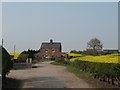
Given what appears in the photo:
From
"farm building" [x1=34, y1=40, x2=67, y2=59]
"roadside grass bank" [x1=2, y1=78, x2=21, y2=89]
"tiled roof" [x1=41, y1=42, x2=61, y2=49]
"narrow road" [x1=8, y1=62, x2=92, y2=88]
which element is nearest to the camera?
"roadside grass bank" [x1=2, y1=78, x2=21, y2=89]

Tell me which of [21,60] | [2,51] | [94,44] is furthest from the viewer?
[94,44]

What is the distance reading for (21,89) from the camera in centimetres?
1039

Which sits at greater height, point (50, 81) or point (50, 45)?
point (50, 45)

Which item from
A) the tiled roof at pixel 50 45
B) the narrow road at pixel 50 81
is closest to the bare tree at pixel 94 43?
the tiled roof at pixel 50 45

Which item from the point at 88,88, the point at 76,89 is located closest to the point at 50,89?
the point at 76,89

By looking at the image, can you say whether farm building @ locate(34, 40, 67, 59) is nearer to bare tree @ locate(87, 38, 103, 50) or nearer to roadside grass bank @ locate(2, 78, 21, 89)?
bare tree @ locate(87, 38, 103, 50)

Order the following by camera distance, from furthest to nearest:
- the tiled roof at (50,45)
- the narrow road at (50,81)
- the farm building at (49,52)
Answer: the tiled roof at (50,45), the farm building at (49,52), the narrow road at (50,81)

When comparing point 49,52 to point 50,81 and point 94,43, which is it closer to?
point 94,43

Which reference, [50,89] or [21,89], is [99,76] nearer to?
[50,89]

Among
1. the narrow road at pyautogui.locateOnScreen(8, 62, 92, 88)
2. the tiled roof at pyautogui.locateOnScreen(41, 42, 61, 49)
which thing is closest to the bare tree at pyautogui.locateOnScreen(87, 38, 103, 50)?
the tiled roof at pyautogui.locateOnScreen(41, 42, 61, 49)

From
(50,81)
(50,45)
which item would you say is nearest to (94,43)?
(50,45)

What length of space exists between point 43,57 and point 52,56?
362cm

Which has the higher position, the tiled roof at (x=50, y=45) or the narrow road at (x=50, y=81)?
the tiled roof at (x=50, y=45)

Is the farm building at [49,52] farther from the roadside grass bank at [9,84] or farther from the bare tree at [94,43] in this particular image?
the roadside grass bank at [9,84]
